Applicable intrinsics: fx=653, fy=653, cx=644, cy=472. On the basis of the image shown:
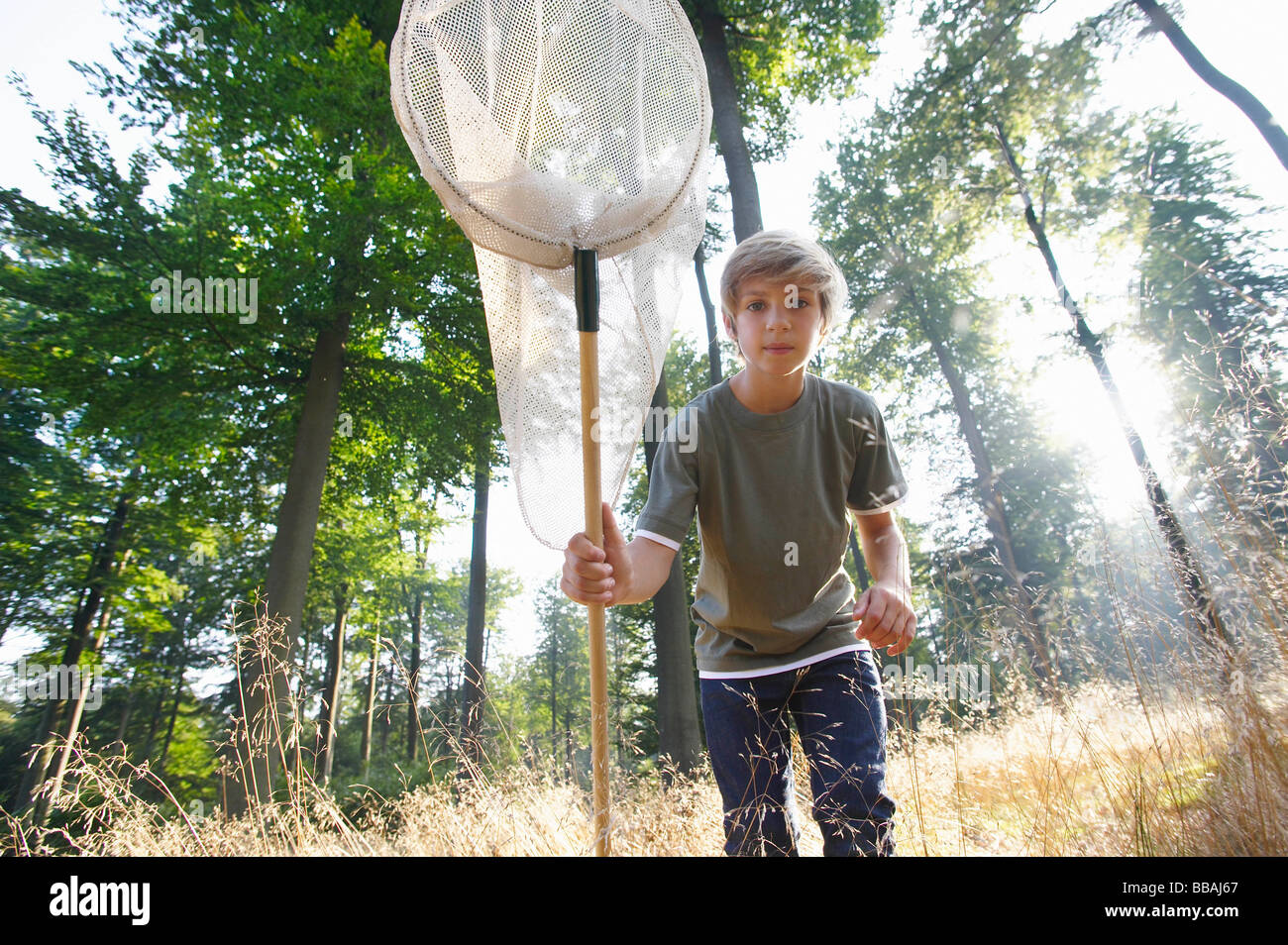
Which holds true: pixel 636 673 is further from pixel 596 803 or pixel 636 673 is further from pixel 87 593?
pixel 596 803

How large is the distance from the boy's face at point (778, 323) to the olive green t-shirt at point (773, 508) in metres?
0.21

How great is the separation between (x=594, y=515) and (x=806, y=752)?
106 centimetres

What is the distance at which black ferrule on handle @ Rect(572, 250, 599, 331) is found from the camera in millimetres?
1759

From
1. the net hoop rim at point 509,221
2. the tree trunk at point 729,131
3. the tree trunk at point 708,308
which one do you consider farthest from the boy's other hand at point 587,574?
the tree trunk at point 708,308

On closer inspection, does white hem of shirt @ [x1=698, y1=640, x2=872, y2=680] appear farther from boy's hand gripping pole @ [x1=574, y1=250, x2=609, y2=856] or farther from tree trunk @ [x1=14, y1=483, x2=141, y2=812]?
tree trunk @ [x1=14, y1=483, x2=141, y2=812]

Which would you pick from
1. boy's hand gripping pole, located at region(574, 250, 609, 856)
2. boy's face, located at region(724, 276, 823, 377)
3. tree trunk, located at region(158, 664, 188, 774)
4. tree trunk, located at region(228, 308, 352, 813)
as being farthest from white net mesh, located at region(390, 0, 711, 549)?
tree trunk, located at region(158, 664, 188, 774)

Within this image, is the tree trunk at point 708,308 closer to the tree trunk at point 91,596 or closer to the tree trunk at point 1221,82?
the tree trunk at point 1221,82

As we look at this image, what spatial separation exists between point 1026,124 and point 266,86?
514 inches

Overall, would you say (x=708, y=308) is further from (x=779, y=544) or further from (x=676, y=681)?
(x=779, y=544)

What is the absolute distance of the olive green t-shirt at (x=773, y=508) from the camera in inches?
84.3

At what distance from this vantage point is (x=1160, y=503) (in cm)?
538

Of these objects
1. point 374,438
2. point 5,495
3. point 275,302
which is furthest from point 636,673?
point 5,495

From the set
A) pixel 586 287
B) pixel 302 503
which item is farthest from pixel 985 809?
pixel 302 503

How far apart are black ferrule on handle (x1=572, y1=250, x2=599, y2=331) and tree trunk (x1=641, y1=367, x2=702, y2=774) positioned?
628cm
